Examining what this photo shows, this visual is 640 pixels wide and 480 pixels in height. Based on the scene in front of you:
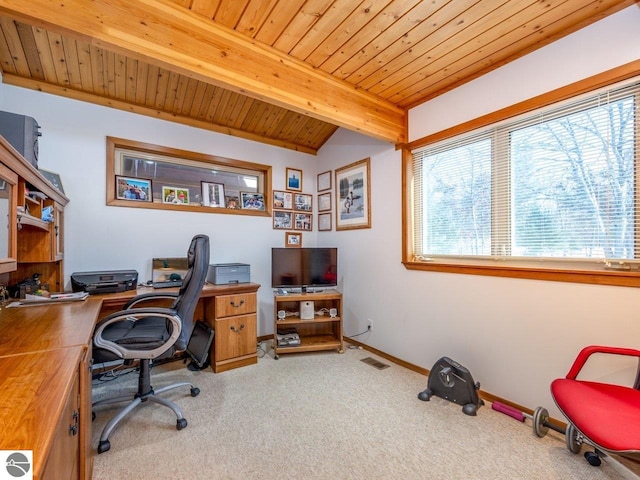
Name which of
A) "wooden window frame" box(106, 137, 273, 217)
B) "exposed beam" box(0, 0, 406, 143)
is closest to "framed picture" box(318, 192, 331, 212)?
"wooden window frame" box(106, 137, 273, 217)

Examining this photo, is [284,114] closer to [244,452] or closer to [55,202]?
[55,202]

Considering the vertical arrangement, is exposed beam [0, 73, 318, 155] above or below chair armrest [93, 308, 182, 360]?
above

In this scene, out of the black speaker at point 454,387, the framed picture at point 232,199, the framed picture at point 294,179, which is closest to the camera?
the black speaker at point 454,387

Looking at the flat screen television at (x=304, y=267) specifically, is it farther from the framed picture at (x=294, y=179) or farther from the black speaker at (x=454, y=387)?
the black speaker at (x=454, y=387)

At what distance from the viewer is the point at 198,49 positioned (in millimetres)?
1666

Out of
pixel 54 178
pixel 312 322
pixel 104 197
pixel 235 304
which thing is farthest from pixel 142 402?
pixel 54 178

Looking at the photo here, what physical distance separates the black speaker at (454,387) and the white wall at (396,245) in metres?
0.17

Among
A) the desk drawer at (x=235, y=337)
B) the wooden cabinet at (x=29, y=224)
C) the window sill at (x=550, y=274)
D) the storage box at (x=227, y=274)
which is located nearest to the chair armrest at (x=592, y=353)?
the window sill at (x=550, y=274)

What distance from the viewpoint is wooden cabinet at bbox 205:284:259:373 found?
263 centimetres

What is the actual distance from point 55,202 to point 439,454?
305 cm

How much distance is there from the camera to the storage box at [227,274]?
9.16 ft

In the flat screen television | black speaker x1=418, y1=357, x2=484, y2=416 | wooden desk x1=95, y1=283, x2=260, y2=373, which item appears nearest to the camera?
black speaker x1=418, y1=357, x2=484, y2=416

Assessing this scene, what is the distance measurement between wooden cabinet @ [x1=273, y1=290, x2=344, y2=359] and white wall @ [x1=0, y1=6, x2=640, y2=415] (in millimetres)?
254

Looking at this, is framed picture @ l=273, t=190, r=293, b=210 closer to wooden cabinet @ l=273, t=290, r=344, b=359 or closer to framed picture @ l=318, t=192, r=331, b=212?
framed picture @ l=318, t=192, r=331, b=212
